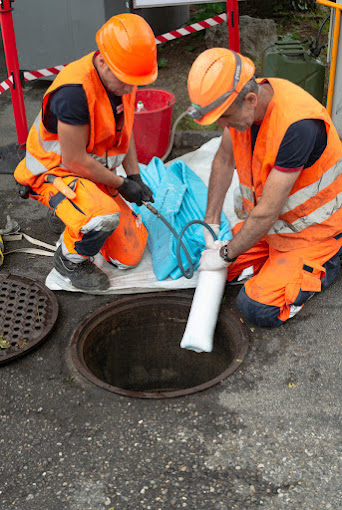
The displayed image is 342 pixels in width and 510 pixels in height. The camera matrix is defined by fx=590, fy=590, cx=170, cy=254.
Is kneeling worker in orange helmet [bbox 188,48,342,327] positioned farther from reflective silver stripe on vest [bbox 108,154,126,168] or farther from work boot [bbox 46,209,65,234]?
work boot [bbox 46,209,65,234]

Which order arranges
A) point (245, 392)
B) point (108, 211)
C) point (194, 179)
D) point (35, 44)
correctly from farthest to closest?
point (35, 44)
point (194, 179)
point (108, 211)
point (245, 392)

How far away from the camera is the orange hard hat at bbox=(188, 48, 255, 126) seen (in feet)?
8.69

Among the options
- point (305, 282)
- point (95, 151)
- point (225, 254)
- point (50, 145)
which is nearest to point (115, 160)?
point (95, 151)

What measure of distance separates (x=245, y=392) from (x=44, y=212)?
2346 mm

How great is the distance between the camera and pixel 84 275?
11.6 feet

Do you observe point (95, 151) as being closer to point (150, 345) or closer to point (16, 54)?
point (150, 345)

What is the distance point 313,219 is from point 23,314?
1693 mm

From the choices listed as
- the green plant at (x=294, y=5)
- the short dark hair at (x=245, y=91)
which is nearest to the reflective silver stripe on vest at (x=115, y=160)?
the short dark hair at (x=245, y=91)

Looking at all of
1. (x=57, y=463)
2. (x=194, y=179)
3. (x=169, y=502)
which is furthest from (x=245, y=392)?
(x=194, y=179)

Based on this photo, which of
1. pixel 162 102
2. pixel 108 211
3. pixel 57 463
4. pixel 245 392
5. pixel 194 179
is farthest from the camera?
pixel 162 102

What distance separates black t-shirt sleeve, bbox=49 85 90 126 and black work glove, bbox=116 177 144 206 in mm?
517

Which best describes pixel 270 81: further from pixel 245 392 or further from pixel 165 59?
pixel 165 59

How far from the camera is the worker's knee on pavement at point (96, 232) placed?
326cm

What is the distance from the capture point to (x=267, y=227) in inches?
119
